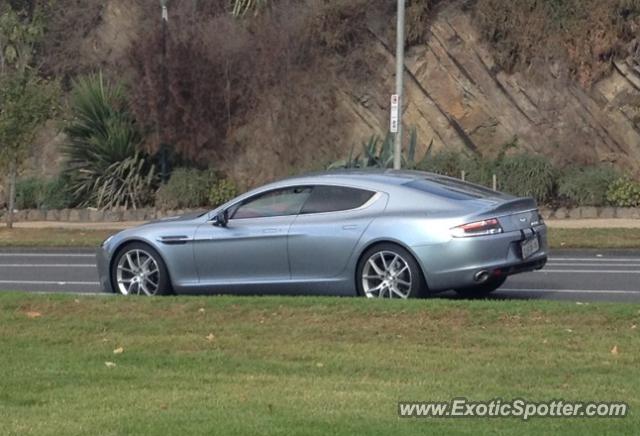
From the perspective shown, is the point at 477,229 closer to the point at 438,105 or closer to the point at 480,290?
the point at 480,290

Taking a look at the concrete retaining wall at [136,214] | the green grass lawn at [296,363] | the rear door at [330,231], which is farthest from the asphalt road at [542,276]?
the concrete retaining wall at [136,214]

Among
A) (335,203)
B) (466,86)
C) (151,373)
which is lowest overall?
(151,373)

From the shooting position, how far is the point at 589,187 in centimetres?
2666

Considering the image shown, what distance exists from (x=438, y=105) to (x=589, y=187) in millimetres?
4553

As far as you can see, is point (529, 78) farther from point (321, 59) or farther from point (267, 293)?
point (267, 293)

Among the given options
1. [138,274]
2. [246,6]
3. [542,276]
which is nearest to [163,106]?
[246,6]

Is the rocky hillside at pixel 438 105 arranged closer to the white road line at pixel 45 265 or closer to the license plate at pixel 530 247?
the white road line at pixel 45 265

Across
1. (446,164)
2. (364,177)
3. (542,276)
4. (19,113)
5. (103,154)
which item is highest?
(19,113)

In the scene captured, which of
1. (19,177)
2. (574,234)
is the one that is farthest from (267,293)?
(19,177)

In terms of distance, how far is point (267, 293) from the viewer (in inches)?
498

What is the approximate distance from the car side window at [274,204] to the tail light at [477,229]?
1749mm

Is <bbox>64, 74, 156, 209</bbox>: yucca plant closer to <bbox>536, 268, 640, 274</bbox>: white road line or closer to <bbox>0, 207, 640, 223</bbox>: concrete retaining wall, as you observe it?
<bbox>0, 207, 640, 223</bbox>: concrete retaining wall

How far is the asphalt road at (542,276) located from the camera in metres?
13.5

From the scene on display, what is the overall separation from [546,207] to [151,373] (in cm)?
1924
